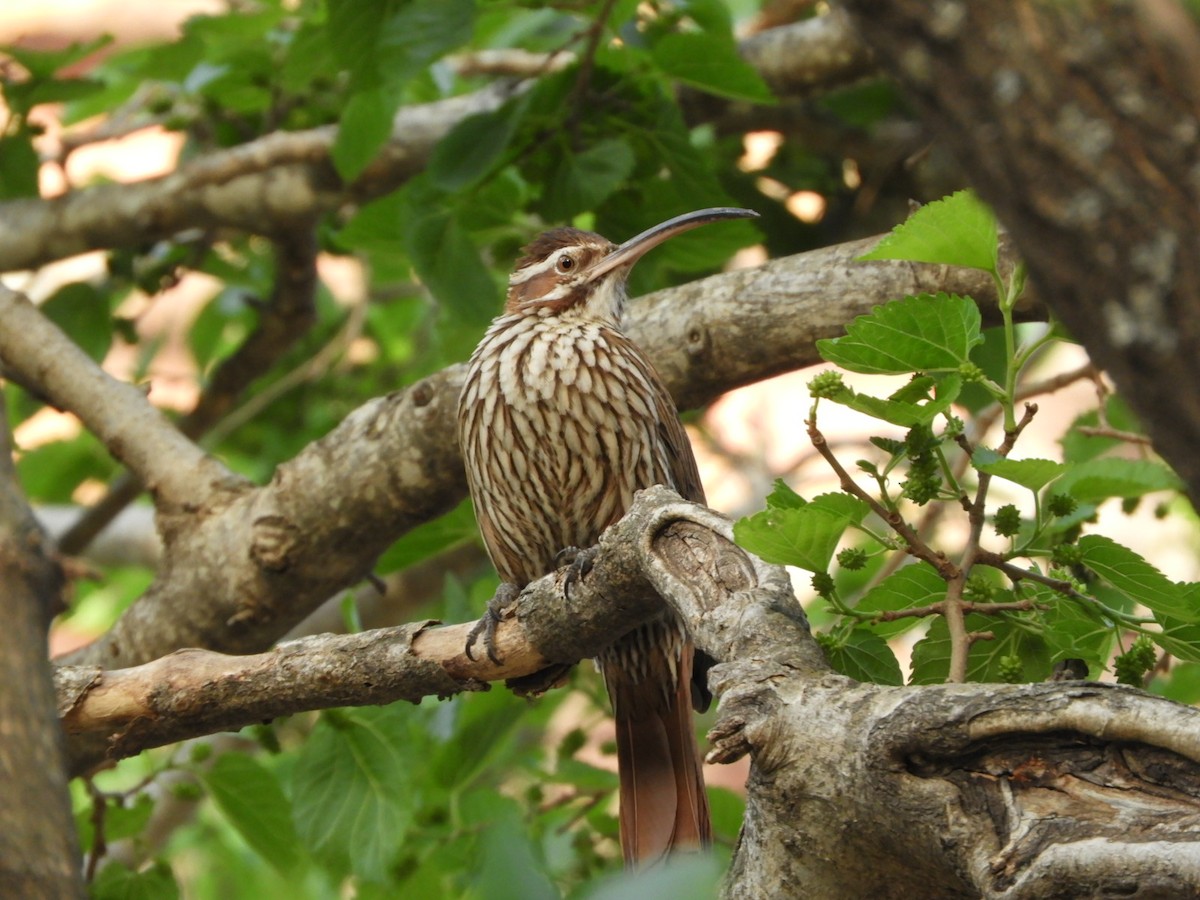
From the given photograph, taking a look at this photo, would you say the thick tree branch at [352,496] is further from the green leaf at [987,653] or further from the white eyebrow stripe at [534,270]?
the green leaf at [987,653]

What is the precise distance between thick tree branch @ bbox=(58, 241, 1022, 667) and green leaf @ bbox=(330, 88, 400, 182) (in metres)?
0.77

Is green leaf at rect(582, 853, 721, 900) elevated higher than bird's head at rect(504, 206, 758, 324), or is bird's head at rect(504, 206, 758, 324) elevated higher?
green leaf at rect(582, 853, 721, 900)

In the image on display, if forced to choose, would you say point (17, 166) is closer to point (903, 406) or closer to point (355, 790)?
point (355, 790)

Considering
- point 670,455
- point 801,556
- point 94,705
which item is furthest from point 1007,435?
point 94,705

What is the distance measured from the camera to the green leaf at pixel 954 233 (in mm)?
2166

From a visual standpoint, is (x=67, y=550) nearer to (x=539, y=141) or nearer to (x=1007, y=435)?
(x=539, y=141)

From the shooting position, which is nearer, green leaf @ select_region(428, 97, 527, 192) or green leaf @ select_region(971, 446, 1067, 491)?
A: green leaf @ select_region(971, 446, 1067, 491)

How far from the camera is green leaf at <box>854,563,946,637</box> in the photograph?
229 cm

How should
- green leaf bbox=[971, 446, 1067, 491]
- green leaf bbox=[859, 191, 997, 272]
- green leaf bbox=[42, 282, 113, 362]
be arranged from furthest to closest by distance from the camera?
green leaf bbox=[42, 282, 113, 362] → green leaf bbox=[859, 191, 997, 272] → green leaf bbox=[971, 446, 1067, 491]

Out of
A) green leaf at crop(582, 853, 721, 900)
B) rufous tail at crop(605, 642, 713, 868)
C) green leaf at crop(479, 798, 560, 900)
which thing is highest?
green leaf at crop(582, 853, 721, 900)

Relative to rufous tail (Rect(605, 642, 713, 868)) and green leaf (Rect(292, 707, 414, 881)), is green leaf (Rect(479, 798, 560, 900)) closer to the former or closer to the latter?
rufous tail (Rect(605, 642, 713, 868))

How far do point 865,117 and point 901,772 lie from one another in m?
3.86

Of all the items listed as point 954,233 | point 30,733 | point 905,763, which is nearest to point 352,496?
point 954,233

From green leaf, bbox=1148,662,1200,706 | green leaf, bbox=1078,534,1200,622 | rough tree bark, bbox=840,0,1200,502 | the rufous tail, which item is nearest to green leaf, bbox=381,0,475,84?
the rufous tail
